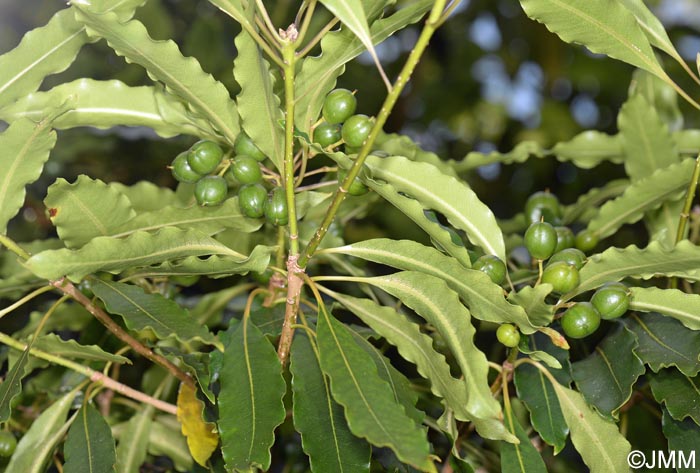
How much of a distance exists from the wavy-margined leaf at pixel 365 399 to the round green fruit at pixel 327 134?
0.80 feet

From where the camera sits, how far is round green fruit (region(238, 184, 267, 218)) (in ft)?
3.86

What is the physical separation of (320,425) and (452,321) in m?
0.23

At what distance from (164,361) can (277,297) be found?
0.22 meters

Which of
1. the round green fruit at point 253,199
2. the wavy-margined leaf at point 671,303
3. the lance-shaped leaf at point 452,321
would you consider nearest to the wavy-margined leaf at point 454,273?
the lance-shaped leaf at point 452,321

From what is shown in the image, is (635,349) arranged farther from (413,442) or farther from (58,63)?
(58,63)

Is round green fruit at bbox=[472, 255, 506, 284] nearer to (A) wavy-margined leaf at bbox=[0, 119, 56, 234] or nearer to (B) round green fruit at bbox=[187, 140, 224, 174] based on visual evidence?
(B) round green fruit at bbox=[187, 140, 224, 174]

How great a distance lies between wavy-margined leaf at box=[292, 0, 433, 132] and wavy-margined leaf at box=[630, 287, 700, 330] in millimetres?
509

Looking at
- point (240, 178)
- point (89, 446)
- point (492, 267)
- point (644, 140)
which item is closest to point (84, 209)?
point (240, 178)

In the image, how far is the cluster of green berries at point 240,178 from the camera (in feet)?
3.77

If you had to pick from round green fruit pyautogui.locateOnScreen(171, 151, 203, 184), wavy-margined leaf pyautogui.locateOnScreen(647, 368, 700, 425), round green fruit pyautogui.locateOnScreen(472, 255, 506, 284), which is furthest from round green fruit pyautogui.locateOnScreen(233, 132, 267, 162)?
wavy-margined leaf pyautogui.locateOnScreen(647, 368, 700, 425)

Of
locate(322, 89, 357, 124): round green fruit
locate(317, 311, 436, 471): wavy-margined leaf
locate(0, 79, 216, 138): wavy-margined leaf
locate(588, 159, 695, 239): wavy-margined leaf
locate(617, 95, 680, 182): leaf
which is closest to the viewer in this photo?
locate(317, 311, 436, 471): wavy-margined leaf

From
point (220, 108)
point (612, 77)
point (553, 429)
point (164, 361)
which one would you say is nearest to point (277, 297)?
point (164, 361)

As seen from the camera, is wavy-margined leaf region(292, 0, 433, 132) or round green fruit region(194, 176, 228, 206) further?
round green fruit region(194, 176, 228, 206)

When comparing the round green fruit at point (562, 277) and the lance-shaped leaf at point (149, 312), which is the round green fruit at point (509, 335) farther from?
the lance-shaped leaf at point (149, 312)
